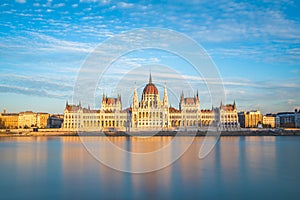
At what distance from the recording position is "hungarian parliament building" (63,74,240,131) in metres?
75.2

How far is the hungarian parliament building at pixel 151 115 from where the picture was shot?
7519 cm

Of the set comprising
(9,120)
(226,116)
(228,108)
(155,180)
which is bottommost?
(155,180)

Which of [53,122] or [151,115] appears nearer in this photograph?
[151,115]

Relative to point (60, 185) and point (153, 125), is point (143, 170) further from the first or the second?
point (153, 125)

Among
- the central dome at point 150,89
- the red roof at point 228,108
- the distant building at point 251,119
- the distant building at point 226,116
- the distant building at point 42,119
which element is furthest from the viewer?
the distant building at point 42,119

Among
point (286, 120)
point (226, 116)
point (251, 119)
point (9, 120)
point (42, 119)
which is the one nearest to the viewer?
point (226, 116)

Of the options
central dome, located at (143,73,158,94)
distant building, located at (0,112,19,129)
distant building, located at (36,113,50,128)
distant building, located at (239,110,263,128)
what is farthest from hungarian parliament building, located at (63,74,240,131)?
distant building, located at (0,112,19,129)

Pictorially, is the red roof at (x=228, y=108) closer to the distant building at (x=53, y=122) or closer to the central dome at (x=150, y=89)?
the central dome at (x=150, y=89)

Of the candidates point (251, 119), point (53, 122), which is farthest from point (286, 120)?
point (53, 122)

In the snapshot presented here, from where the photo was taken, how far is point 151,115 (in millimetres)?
75500

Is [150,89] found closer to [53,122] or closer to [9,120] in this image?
[53,122]

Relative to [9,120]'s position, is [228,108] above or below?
above

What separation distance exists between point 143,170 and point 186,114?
6099 cm

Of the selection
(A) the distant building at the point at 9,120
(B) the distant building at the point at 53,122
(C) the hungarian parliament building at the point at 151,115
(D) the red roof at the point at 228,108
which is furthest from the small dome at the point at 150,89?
(A) the distant building at the point at 9,120
